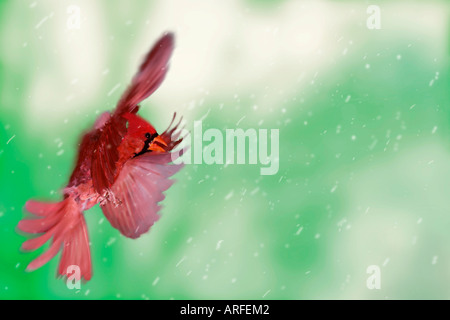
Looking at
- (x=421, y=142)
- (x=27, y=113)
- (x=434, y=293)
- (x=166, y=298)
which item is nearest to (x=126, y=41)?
(x=27, y=113)

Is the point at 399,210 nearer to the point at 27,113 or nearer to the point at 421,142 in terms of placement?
the point at 421,142

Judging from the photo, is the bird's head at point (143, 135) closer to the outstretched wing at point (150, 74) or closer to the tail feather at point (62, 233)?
the outstretched wing at point (150, 74)

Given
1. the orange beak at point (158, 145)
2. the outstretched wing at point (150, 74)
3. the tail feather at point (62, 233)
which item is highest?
the outstretched wing at point (150, 74)

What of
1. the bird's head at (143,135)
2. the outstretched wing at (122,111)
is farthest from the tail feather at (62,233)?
the bird's head at (143,135)

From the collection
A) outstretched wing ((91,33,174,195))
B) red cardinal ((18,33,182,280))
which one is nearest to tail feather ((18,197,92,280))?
red cardinal ((18,33,182,280))

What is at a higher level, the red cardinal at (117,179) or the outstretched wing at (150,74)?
the outstretched wing at (150,74)

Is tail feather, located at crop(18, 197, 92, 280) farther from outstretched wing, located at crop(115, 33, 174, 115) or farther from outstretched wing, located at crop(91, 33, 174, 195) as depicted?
outstretched wing, located at crop(115, 33, 174, 115)
